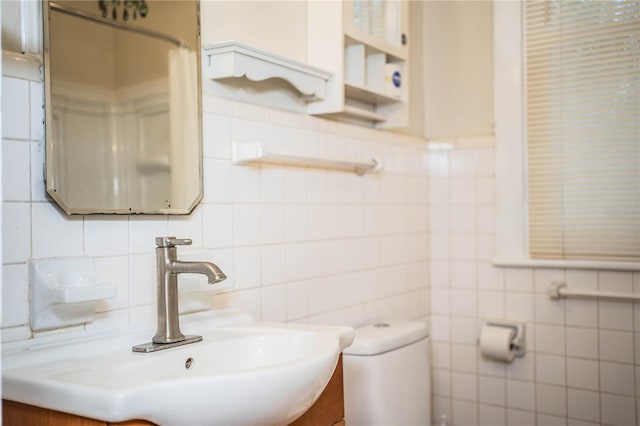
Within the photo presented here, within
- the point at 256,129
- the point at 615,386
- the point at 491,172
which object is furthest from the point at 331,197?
the point at 615,386

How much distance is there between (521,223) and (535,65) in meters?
0.63

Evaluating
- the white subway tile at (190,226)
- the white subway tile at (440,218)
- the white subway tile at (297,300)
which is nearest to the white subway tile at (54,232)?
the white subway tile at (190,226)

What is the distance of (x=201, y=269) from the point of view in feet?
4.36

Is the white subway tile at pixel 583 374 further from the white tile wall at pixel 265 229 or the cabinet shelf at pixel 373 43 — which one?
the cabinet shelf at pixel 373 43

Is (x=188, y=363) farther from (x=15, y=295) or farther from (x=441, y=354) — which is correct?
(x=441, y=354)

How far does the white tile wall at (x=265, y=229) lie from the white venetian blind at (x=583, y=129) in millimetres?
508

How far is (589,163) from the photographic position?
2.39 m

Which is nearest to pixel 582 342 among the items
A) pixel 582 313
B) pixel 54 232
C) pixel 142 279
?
pixel 582 313

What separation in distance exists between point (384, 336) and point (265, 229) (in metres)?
0.56

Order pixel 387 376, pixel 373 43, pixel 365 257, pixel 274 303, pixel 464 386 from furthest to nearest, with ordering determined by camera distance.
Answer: pixel 464 386, pixel 365 257, pixel 373 43, pixel 387 376, pixel 274 303

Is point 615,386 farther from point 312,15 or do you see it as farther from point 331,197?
point 312,15

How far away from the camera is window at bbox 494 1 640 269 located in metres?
2.32

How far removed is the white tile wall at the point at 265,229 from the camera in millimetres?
1228


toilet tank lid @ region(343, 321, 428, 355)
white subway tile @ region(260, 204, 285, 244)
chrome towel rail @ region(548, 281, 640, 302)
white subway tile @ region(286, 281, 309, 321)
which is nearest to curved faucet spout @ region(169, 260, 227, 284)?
white subway tile @ region(260, 204, 285, 244)
